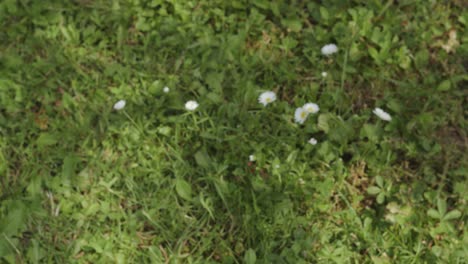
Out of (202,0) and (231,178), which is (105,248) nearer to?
(231,178)

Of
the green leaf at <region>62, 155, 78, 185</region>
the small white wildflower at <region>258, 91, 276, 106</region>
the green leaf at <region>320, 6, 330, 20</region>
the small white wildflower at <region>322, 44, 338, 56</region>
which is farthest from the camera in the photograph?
the green leaf at <region>320, 6, 330, 20</region>

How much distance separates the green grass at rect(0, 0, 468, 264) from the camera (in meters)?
2.31

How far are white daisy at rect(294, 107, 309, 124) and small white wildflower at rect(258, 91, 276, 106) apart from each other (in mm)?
142

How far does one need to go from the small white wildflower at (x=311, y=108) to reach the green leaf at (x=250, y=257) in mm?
755

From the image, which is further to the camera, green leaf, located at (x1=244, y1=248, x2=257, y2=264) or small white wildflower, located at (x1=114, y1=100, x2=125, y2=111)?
small white wildflower, located at (x1=114, y1=100, x2=125, y2=111)

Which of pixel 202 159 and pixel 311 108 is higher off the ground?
pixel 311 108

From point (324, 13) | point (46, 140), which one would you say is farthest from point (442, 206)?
point (46, 140)

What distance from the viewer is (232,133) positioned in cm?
263

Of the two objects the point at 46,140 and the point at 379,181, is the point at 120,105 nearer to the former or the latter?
the point at 46,140

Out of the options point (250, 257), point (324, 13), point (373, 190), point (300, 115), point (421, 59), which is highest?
point (324, 13)

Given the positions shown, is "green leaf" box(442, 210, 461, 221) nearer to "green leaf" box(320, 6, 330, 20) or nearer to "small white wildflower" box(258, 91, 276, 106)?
"small white wildflower" box(258, 91, 276, 106)

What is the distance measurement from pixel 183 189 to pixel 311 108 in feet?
2.35

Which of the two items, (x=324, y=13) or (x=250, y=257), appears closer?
(x=250, y=257)

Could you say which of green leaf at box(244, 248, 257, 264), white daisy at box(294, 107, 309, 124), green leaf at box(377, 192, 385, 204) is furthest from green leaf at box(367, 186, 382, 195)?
green leaf at box(244, 248, 257, 264)
